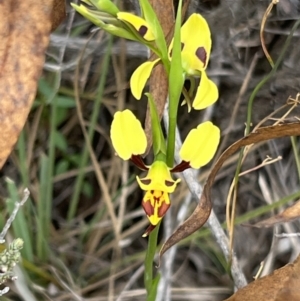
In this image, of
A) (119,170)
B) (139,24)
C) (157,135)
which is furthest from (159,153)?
(119,170)

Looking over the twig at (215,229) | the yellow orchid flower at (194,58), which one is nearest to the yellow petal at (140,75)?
the yellow orchid flower at (194,58)

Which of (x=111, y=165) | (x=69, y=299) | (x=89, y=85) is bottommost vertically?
(x=69, y=299)

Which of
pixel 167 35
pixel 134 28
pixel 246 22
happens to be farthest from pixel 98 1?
pixel 246 22

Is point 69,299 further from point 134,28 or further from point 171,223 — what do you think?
point 134,28

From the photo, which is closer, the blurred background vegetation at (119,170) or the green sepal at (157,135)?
the green sepal at (157,135)

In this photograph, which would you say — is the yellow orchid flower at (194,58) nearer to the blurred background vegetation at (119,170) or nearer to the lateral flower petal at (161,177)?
the lateral flower petal at (161,177)

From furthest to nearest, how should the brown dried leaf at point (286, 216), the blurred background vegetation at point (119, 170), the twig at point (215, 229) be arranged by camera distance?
the blurred background vegetation at point (119, 170) < the twig at point (215, 229) < the brown dried leaf at point (286, 216)

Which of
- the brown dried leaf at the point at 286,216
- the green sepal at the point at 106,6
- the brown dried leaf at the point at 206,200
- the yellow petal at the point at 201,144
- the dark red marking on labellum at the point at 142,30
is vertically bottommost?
the brown dried leaf at the point at 286,216

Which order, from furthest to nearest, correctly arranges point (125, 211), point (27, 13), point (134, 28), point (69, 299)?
point (125, 211), point (69, 299), point (27, 13), point (134, 28)
